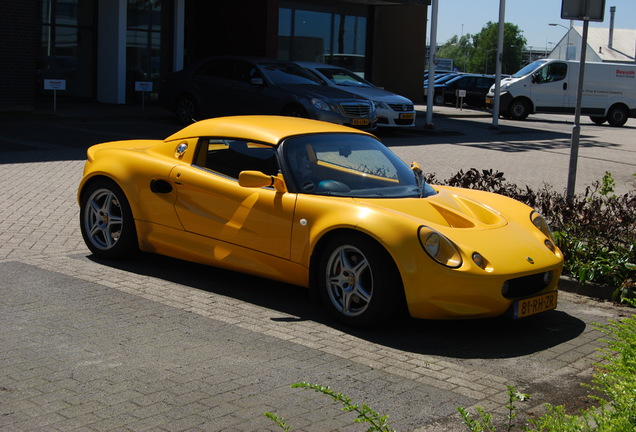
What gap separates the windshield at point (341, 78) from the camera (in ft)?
74.4

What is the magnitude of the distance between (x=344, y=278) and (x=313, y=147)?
1.29 meters

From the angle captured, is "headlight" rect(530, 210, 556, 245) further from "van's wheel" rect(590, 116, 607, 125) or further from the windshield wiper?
"van's wheel" rect(590, 116, 607, 125)

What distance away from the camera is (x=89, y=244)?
779 cm

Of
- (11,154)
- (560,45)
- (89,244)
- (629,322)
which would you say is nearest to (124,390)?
(629,322)

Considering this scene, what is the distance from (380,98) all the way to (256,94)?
347 centimetres

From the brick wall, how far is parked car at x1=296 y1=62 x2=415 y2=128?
6.57m

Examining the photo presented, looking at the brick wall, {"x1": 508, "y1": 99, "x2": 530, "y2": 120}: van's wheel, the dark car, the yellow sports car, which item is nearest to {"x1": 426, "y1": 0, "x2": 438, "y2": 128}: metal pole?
{"x1": 508, "y1": 99, "x2": 530, "y2": 120}: van's wheel

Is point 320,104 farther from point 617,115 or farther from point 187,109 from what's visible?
point 617,115

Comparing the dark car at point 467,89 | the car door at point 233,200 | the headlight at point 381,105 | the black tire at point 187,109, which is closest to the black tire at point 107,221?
the car door at point 233,200

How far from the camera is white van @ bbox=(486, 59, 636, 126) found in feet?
108

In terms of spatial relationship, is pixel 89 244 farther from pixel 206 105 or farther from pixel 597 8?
pixel 206 105

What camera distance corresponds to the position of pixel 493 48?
134m

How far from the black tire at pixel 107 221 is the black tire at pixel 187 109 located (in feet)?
43.2

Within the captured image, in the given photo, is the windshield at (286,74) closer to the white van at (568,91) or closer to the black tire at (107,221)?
the black tire at (107,221)
